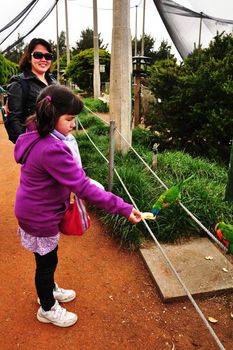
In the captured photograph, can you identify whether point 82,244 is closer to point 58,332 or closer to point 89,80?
point 58,332

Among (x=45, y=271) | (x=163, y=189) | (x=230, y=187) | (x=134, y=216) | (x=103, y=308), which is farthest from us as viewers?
(x=163, y=189)

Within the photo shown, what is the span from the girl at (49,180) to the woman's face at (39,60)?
136 centimetres

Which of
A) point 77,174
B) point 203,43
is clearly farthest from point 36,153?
point 203,43

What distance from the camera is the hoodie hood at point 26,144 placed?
1656 mm

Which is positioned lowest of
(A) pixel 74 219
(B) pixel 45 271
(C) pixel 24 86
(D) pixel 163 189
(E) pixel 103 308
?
(E) pixel 103 308

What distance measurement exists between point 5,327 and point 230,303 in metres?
1.71

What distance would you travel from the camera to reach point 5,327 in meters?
2.25

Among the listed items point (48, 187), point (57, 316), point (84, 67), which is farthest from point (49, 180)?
point (84, 67)

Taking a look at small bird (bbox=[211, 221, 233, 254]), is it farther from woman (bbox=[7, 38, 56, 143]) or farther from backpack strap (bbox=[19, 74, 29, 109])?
backpack strap (bbox=[19, 74, 29, 109])

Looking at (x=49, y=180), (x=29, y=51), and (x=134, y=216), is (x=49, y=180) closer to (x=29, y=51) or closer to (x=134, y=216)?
(x=134, y=216)

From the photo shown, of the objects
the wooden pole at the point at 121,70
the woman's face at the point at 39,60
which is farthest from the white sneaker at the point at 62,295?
the wooden pole at the point at 121,70

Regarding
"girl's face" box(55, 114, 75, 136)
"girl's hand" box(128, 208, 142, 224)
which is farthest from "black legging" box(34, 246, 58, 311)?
"girl's face" box(55, 114, 75, 136)

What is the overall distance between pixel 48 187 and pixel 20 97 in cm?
137

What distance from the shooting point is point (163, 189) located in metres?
4.05
